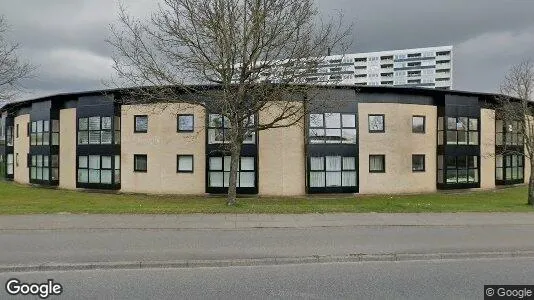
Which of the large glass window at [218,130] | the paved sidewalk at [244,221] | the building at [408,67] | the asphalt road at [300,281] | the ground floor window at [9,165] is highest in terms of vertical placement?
the building at [408,67]

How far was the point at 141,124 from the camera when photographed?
76.3 feet

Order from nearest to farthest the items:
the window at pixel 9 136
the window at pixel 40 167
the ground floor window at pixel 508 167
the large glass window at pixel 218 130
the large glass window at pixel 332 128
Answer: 1. the large glass window at pixel 218 130
2. the large glass window at pixel 332 128
3. the window at pixel 40 167
4. the ground floor window at pixel 508 167
5. the window at pixel 9 136

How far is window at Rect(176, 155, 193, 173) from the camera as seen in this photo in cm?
2238

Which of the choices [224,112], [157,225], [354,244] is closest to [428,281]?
[354,244]

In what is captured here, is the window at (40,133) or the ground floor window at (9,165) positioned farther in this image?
the ground floor window at (9,165)

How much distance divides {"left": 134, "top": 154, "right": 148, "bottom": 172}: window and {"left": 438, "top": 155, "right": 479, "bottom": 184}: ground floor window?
60.7 ft

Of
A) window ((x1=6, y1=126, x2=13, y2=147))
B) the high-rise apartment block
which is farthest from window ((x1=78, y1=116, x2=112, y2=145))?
the high-rise apartment block

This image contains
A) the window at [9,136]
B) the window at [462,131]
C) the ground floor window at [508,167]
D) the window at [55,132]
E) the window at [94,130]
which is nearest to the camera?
the window at [94,130]

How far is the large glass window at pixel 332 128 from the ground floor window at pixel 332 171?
1053mm

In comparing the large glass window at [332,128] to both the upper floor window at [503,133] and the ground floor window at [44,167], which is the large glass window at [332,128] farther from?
the ground floor window at [44,167]

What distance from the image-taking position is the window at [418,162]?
2379 cm

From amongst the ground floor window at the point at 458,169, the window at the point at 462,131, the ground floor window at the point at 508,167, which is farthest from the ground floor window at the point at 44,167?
the ground floor window at the point at 508,167

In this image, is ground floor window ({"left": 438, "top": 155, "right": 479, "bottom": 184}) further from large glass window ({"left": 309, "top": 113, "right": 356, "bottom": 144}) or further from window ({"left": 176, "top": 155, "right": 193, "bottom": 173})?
window ({"left": 176, "top": 155, "right": 193, "bottom": 173})

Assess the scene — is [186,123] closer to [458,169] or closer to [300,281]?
[458,169]
